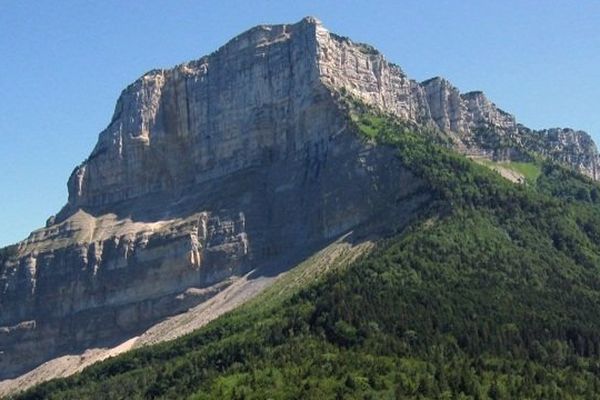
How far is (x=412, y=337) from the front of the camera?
156 m

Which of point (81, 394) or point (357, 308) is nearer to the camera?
point (357, 308)

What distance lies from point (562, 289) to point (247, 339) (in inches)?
2084

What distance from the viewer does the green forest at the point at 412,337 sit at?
5571 inches

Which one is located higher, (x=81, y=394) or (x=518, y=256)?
(x=518, y=256)

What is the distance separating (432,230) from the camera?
651 ft

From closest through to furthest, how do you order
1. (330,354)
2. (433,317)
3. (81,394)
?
(330,354) → (433,317) → (81,394)

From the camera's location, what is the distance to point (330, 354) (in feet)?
494

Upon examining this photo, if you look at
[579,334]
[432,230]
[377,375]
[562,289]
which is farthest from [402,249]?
[377,375]

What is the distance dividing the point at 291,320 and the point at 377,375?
102 feet

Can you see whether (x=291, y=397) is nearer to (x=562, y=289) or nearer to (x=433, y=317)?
(x=433, y=317)

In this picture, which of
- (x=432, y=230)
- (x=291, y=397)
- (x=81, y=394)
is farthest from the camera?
(x=432, y=230)

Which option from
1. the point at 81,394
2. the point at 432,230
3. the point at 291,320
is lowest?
the point at 81,394

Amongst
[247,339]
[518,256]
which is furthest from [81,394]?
[518,256]

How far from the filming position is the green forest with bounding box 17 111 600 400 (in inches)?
5571
